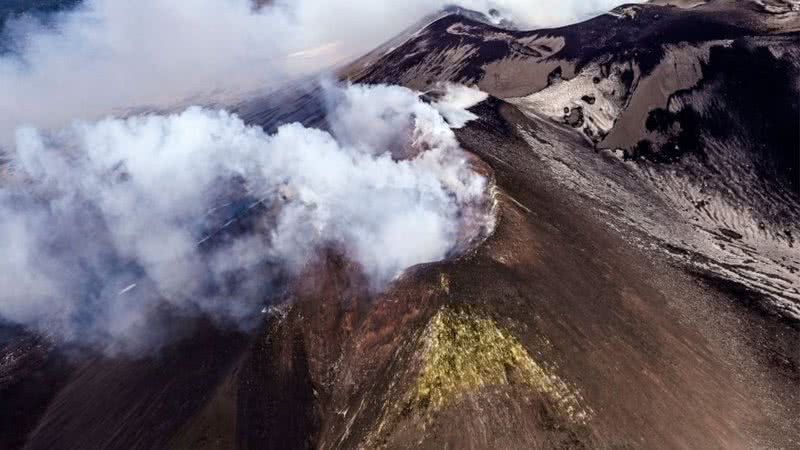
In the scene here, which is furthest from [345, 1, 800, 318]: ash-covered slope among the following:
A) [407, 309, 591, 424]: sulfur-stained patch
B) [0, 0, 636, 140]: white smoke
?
[407, 309, 591, 424]: sulfur-stained patch

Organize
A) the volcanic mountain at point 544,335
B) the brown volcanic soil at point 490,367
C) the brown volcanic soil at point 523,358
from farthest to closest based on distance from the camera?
the volcanic mountain at point 544,335 < the brown volcanic soil at point 490,367 < the brown volcanic soil at point 523,358

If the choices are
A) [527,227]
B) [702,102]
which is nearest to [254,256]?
[527,227]

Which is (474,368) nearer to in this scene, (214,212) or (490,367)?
(490,367)

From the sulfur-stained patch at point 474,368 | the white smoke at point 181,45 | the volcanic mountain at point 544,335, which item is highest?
the white smoke at point 181,45

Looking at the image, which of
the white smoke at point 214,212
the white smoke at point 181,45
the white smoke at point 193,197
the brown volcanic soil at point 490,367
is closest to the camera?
the brown volcanic soil at point 490,367

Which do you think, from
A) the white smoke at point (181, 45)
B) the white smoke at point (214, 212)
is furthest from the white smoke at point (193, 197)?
the white smoke at point (181, 45)

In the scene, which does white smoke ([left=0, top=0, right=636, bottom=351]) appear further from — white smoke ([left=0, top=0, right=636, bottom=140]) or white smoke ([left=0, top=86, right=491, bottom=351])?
white smoke ([left=0, top=0, right=636, bottom=140])

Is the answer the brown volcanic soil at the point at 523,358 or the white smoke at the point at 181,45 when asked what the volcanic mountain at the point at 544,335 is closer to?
the brown volcanic soil at the point at 523,358
